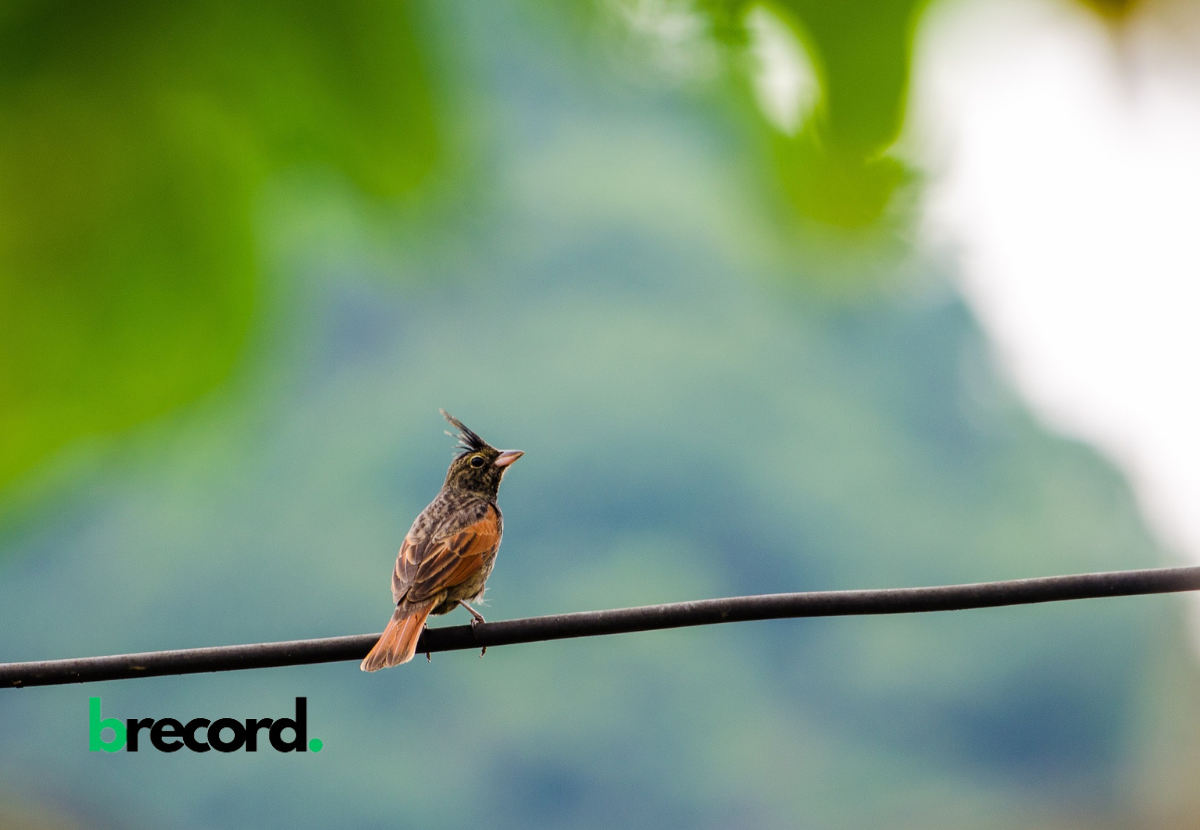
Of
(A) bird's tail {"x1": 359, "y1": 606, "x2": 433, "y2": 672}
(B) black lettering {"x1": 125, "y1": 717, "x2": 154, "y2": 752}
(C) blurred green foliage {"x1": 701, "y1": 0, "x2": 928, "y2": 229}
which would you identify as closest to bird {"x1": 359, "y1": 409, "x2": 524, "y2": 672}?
(A) bird's tail {"x1": 359, "y1": 606, "x2": 433, "y2": 672}

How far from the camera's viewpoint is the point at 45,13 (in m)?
0.75

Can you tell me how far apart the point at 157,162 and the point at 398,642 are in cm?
277

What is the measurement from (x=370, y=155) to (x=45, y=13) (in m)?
0.26

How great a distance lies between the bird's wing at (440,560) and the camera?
3701mm

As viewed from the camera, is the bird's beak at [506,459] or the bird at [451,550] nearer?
the bird at [451,550]

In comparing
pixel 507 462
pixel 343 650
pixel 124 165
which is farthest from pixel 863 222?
pixel 507 462

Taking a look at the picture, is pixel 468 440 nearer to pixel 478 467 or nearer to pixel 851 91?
pixel 478 467

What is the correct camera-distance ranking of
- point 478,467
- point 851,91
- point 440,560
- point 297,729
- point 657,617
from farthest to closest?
point 478,467
point 440,560
point 297,729
point 657,617
point 851,91

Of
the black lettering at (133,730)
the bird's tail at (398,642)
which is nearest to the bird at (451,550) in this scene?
the bird's tail at (398,642)

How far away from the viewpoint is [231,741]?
3412 millimetres

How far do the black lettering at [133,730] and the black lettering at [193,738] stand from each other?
131 mm

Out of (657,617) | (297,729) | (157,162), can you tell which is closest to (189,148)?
(157,162)

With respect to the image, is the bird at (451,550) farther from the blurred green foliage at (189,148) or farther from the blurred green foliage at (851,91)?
the blurred green foliage at (851,91)

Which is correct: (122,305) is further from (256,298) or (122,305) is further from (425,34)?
(425,34)
